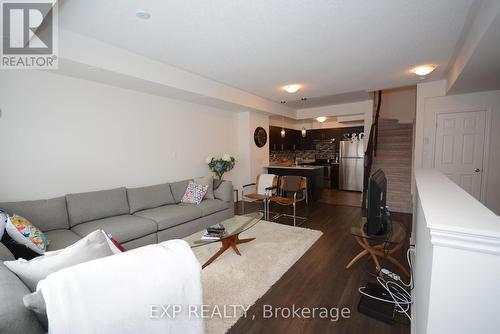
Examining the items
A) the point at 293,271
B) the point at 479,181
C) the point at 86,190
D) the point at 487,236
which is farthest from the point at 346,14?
the point at 479,181

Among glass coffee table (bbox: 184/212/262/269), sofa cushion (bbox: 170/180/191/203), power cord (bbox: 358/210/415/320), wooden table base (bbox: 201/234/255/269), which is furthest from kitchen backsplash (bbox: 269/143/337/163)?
power cord (bbox: 358/210/415/320)

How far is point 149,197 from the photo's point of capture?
3.45 meters

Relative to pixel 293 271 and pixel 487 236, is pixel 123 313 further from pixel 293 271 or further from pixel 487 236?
pixel 293 271

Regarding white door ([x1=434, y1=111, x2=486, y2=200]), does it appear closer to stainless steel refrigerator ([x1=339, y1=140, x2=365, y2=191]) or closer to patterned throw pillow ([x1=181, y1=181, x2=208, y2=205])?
stainless steel refrigerator ([x1=339, y1=140, x2=365, y2=191])

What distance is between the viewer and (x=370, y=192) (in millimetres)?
1931

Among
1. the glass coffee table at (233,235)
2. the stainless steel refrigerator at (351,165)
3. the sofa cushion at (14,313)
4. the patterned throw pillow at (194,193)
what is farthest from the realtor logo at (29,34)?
the stainless steel refrigerator at (351,165)

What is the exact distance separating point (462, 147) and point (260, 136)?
13.6 feet

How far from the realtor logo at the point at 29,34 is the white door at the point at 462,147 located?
232 inches

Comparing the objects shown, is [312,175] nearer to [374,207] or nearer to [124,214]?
[374,207]

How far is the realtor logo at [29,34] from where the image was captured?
1728 millimetres

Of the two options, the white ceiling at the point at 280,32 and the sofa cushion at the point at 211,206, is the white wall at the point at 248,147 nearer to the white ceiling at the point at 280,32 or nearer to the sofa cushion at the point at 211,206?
the sofa cushion at the point at 211,206

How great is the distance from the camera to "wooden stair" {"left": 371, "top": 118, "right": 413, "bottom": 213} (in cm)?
486

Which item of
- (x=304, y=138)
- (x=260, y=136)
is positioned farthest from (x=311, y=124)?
(x=260, y=136)

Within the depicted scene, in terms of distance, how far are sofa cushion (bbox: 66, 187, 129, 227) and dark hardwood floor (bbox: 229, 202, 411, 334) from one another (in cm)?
224
